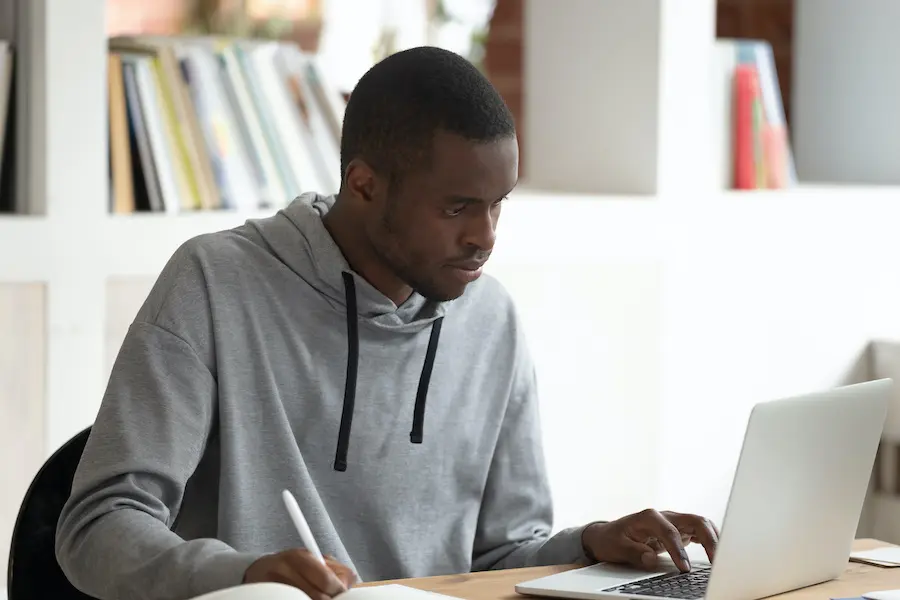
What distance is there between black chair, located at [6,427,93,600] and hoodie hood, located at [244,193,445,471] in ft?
0.94

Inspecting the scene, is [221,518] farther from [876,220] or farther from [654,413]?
[876,220]

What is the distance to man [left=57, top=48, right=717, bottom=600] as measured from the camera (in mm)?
1292

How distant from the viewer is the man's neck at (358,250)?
1.47 meters

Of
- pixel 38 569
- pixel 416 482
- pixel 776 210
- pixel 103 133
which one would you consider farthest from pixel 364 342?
pixel 776 210

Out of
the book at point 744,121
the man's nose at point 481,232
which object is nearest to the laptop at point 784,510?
the man's nose at point 481,232

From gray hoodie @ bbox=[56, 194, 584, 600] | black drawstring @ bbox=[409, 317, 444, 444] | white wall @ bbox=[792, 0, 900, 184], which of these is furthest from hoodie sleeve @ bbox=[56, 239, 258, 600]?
white wall @ bbox=[792, 0, 900, 184]

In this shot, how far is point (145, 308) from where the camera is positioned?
1.36 metres

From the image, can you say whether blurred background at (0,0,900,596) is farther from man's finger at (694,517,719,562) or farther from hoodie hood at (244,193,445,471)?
man's finger at (694,517,719,562)

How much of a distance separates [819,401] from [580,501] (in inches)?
54.5

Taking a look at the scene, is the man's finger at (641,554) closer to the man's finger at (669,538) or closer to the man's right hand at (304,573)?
the man's finger at (669,538)

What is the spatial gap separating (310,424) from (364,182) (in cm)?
26

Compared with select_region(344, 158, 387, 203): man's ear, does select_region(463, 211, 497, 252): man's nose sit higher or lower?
lower

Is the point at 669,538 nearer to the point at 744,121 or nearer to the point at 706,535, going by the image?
the point at 706,535

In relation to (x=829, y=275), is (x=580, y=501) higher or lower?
lower
